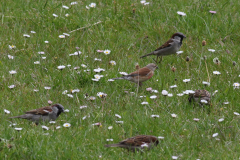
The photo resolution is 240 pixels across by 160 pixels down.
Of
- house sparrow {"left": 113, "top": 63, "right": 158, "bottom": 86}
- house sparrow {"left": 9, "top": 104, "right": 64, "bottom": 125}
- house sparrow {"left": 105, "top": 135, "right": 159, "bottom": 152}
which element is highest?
house sparrow {"left": 105, "top": 135, "right": 159, "bottom": 152}

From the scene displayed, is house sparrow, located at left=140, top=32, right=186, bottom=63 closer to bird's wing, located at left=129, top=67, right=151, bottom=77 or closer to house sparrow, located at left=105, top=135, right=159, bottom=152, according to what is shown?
bird's wing, located at left=129, top=67, right=151, bottom=77

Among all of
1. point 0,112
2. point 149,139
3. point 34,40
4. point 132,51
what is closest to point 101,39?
point 132,51

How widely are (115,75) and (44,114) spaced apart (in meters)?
2.04

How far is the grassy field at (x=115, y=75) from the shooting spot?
533 cm

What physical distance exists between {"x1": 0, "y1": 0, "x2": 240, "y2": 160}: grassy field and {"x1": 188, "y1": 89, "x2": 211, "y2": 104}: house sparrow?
13 cm

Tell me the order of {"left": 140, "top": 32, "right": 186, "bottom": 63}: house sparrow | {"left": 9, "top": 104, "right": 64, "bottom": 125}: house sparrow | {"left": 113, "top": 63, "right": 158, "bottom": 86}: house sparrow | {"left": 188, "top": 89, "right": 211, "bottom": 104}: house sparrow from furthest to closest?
1. {"left": 140, "top": 32, "right": 186, "bottom": 63}: house sparrow
2. {"left": 113, "top": 63, "right": 158, "bottom": 86}: house sparrow
3. {"left": 188, "top": 89, "right": 211, "bottom": 104}: house sparrow
4. {"left": 9, "top": 104, "right": 64, "bottom": 125}: house sparrow

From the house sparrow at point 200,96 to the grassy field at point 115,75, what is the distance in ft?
0.42

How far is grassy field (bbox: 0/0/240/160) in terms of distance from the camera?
5327 millimetres

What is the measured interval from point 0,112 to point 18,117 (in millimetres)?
500

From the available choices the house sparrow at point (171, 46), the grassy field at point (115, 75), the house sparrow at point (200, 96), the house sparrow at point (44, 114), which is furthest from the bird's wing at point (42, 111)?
the house sparrow at point (171, 46)

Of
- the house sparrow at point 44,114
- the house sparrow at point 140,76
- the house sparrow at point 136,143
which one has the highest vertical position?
the house sparrow at point 136,143

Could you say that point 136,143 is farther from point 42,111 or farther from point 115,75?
point 115,75

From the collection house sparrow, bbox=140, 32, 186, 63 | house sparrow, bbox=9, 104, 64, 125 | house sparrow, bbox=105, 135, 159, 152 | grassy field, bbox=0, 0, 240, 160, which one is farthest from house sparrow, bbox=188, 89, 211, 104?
house sparrow, bbox=9, 104, 64, 125

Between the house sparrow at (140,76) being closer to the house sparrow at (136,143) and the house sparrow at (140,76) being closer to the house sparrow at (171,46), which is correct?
the house sparrow at (171,46)
